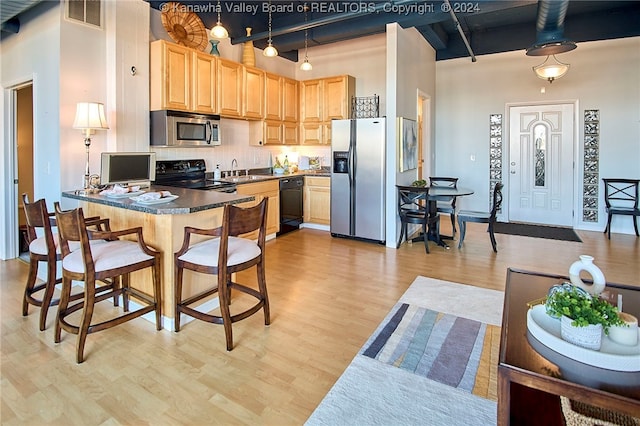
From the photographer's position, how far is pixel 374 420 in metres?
1.78

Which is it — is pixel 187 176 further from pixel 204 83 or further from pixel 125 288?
pixel 125 288

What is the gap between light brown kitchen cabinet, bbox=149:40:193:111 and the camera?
4.12 meters

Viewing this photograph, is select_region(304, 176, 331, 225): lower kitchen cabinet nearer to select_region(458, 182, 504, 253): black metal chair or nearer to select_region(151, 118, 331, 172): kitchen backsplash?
select_region(151, 118, 331, 172): kitchen backsplash

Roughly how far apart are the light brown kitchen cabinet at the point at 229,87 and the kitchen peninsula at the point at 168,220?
7.20ft

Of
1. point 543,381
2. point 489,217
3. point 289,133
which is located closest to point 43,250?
point 543,381

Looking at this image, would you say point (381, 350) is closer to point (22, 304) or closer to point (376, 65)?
point (22, 304)

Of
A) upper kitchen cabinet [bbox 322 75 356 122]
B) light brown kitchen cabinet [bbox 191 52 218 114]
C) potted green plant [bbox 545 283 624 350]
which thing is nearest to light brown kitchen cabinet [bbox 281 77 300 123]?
upper kitchen cabinet [bbox 322 75 356 122]

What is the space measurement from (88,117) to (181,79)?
4.10 ft

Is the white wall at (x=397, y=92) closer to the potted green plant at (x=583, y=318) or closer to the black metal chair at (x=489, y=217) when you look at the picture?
the black metal chair at (x=489, y=217)

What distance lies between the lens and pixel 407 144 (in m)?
5.32

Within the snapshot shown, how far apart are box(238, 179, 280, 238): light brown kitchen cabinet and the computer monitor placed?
4.71 feet

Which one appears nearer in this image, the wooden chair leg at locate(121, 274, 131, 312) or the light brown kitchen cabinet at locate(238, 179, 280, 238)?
the wooden chair leg at locate(121, 274, 131, 312)

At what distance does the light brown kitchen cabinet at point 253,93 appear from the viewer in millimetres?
5234

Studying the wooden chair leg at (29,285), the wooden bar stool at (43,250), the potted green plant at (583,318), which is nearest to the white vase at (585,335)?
the potted green plant at (583,318)
